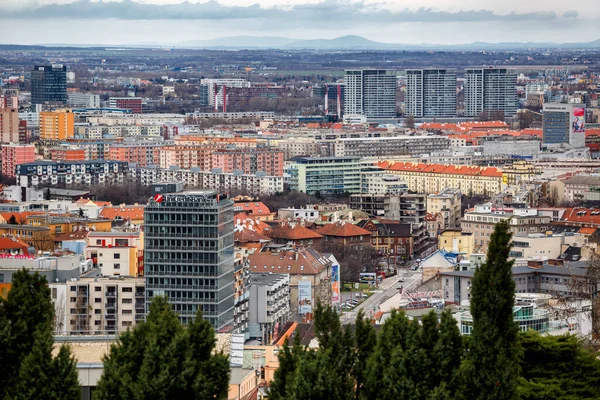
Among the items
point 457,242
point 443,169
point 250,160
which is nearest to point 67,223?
point 457,242

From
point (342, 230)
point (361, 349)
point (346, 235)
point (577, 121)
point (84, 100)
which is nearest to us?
point (361, 349)

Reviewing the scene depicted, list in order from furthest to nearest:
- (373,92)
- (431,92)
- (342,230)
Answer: (431,92)
(373,92)
(342,230)

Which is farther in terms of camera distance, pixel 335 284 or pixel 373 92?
pixel 373 92

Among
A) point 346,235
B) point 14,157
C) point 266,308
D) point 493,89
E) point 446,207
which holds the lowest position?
point 266,308

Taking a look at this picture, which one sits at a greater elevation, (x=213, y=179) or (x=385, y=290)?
(x=213, y=179)

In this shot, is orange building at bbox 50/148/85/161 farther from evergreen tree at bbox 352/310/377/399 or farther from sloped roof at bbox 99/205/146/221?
evergreen tree at bbox 352/310/377/399

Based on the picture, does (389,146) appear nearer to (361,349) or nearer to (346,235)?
(346,235)
